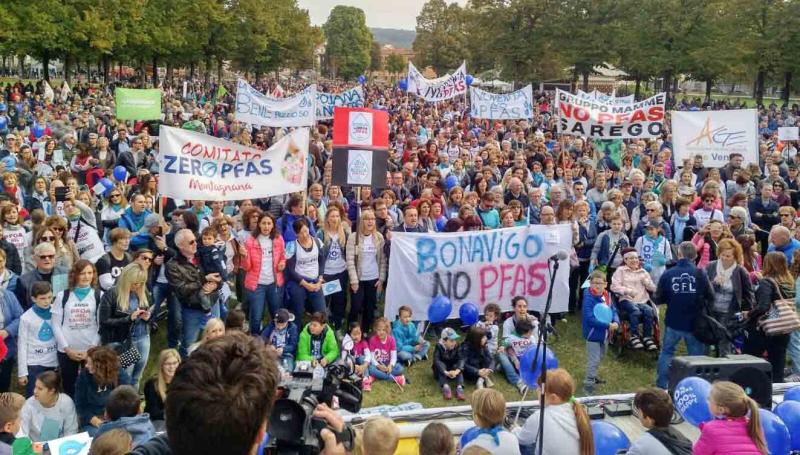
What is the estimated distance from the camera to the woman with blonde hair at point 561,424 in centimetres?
450

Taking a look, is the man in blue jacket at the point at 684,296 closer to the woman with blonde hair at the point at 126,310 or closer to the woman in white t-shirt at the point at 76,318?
the woman with blonde hair at the point at 126,310

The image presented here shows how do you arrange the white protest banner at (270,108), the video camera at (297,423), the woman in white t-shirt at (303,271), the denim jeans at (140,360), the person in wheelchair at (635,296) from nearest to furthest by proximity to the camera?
the video camera at (297,423)
the denim jeans at (140,360)
the woman in white t-shirt at (303,271)
the person in wheelchair at (635,296)
the white protest banner at (270,108)

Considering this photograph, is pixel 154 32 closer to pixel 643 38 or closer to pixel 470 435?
pixel 643 38

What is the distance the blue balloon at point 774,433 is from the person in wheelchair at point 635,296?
340 centimetres

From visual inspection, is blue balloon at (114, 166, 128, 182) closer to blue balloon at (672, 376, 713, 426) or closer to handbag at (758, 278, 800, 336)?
blue balloon at (672, 376, 713, 426)

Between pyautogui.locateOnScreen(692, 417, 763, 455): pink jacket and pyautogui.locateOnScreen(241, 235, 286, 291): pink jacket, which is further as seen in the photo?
pyautogui.locateOnScreen(241, 235, 286, 291): pink jacket

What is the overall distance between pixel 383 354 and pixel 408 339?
0.59 metres

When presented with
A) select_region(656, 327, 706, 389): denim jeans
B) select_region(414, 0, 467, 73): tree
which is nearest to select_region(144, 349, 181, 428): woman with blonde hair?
select_region(656, 327, 706, 389): denim jeans

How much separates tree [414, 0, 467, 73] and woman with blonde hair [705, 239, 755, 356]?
6848 centimetres

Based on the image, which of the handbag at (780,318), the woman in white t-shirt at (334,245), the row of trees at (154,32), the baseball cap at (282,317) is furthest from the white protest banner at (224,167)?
the row of trees at (154,32)

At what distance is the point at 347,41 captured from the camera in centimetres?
12125

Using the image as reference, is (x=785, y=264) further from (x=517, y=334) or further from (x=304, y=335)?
(x=304, y=335)

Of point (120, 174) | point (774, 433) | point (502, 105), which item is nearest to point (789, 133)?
point (502, 105)

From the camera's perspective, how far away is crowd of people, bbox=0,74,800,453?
246 inches
